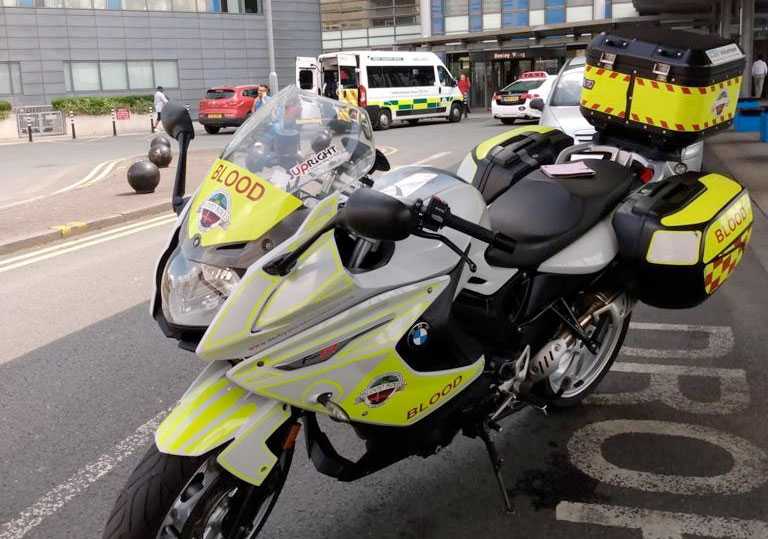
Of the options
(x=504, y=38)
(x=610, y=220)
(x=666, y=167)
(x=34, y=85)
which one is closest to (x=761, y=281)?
(x=666, y=167)

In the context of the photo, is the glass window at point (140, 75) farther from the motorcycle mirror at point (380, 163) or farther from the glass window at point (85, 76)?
the motorcycle mirror at point (380, 163)

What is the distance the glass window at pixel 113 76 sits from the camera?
43.3 m

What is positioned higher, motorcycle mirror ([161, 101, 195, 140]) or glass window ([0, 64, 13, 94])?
glass window ([0, 64, 13, 94])

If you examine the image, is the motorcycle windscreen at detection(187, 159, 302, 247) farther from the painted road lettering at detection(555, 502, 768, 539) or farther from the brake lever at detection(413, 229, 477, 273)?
the painted road lettering at detection(555, 502, 768, 539)

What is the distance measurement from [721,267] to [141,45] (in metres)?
45.2

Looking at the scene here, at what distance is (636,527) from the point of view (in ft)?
10.1

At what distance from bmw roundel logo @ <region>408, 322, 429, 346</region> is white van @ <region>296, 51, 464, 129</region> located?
81.4ft

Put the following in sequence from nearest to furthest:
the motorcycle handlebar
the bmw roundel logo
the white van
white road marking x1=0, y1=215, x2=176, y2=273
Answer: the motorcycle handlebar → the bmw roundel logo → white road marking x1=0, y1=215, x2=176, y2=273 → the white van

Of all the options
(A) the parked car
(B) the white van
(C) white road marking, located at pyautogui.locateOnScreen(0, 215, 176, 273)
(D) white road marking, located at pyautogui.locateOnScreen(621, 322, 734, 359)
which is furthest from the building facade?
(D) white road marking, located at pyautogui.locateOnScreen(621, 322, 734, 359)

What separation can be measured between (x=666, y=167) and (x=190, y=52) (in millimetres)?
45661

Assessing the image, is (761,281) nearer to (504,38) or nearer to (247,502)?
(247,502)

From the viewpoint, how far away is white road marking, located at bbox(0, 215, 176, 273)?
27.0 ft

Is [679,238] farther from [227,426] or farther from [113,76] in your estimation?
[113,76]

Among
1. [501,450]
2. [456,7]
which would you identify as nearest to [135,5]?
[456,7]
